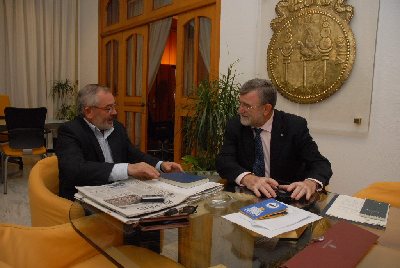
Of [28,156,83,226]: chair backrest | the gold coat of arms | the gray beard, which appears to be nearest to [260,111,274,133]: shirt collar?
the gray beard

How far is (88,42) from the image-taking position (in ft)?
21.7

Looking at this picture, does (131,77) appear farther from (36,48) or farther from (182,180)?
(182,180)

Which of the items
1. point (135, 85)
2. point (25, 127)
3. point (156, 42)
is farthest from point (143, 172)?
point (135, 85)

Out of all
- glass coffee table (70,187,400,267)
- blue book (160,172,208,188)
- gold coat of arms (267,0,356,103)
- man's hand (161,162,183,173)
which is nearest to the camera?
glass coffee table (70,187,400,267)

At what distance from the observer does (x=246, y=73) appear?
142 inches

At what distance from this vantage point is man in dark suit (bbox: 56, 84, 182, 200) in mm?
1613

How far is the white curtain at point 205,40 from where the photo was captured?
4.10 metres

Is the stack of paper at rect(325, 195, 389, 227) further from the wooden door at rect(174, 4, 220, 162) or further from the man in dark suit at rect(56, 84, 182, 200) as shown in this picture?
the wooden door at rect(174, 4, 220, 162)

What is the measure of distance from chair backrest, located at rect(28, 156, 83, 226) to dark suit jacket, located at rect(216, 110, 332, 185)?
912mm

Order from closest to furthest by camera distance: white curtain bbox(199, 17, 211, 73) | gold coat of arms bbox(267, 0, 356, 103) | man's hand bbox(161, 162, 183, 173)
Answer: man's hand bbox(161, 162, 183, 173) < gold coat of arms bbox(267, 0, 356, 103) < white curtain bbox(199, 17, 211, 73)

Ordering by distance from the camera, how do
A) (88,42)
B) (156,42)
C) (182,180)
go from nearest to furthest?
(182,180), (156,42), (88,42)

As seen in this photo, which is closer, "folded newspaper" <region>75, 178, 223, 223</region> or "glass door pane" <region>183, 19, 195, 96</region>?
"folded newspaper" <region>75, 178, 223, 223</region>

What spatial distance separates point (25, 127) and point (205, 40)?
2.41m

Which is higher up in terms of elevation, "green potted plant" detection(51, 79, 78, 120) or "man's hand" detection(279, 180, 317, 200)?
"green potted plant" detection(51, 79, 78, 120)
